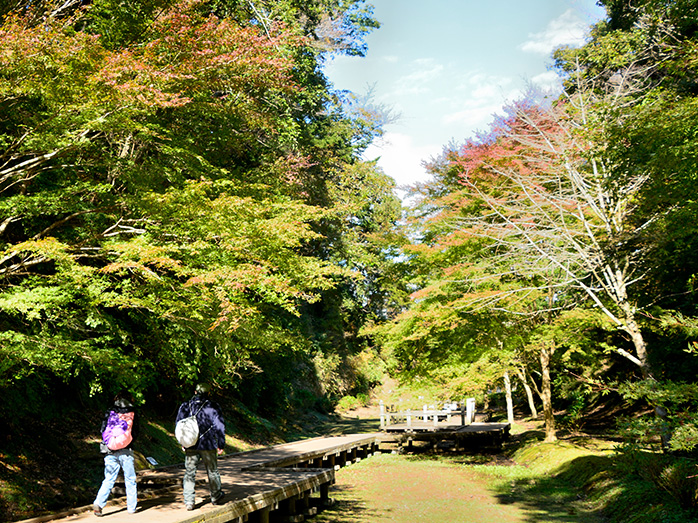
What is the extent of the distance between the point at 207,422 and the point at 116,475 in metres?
1.33

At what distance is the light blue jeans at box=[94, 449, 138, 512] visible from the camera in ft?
21.5

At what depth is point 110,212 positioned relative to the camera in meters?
11.0

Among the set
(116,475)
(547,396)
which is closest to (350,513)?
(116,475)

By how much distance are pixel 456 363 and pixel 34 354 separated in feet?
39.1

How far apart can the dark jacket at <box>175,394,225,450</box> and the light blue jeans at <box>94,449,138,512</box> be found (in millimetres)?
835

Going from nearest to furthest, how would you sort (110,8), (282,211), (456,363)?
(110,8) < (282,211) < (456,363)

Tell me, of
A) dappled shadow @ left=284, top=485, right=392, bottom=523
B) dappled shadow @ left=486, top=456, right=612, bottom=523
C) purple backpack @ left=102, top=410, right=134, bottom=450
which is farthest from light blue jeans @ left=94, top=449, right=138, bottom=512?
dappled shadow @ left=486, top=456, right=612, bottom=523

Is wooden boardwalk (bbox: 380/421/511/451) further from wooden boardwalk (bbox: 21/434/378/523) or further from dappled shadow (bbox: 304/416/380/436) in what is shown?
wooden boardwalk (bbox: 21/434/378/523)

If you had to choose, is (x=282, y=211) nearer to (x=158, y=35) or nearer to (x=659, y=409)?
(x=158, y=35)

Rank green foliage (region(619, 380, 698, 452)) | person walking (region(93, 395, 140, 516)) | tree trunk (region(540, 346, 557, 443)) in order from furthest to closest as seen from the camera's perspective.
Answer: tree trunk (region(540, 346, 557, 443)) < person walking (region(93, 395, 140, 516)) < green foliage (region(619, 380, 698, 452))

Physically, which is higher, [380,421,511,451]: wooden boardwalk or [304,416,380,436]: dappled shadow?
[380,421,511,451]: wooden boardwalk

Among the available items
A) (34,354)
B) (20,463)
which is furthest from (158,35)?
(20,463)

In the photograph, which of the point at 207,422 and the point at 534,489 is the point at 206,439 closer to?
the point at 207,422

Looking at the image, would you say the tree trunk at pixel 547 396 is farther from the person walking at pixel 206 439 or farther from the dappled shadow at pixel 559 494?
the person walking at pixel 206 439
